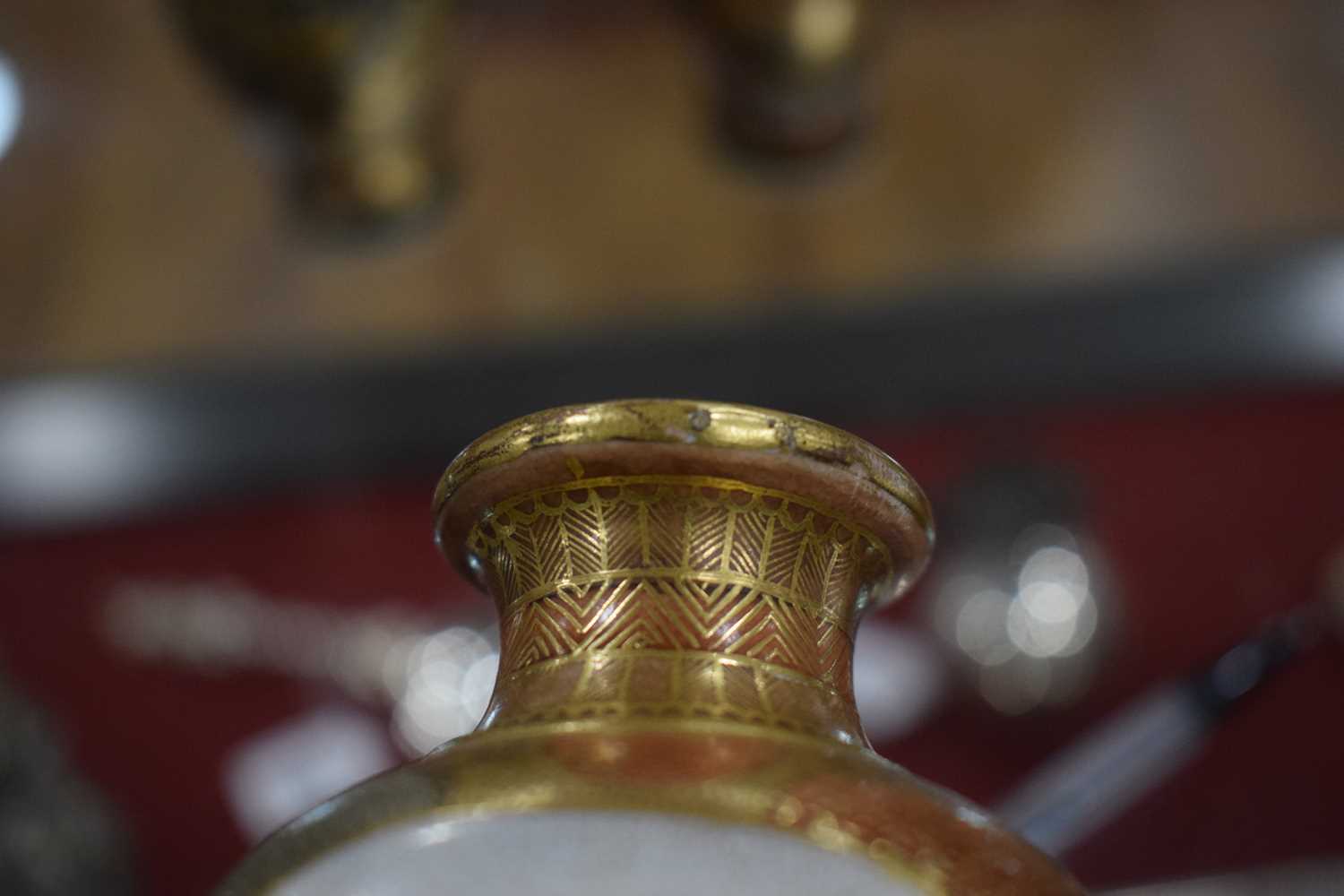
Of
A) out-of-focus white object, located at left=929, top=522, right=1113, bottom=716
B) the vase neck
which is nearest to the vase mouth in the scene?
the vase neck

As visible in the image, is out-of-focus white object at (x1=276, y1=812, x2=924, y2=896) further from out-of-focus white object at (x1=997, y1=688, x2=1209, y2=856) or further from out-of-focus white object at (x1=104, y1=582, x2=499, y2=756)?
out-of-focus white object at (x1=104, y1=582, x2=499, y2=756)

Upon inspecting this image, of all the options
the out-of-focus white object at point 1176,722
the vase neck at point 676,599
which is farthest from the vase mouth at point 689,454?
the out-of-focus white object at point 1176,722

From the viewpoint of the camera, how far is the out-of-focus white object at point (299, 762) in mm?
1528

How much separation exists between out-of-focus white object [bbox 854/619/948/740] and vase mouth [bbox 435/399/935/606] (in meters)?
1.09

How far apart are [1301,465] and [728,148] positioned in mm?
694

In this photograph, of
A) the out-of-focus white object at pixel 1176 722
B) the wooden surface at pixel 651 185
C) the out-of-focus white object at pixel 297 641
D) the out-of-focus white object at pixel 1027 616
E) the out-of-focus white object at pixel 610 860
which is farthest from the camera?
the wooden surface at pixel 651 185

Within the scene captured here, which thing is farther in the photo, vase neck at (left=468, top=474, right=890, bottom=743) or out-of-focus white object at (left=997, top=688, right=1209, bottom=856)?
out-of-focus white object at (left=997, top=688, right=1209, bottom=856)

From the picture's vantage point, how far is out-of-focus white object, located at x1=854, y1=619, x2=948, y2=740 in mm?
1515

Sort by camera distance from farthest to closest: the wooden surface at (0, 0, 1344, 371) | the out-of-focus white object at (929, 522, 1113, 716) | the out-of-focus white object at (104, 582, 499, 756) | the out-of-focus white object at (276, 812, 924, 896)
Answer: the wooden surface at (0, 0, 1344, 371) → the out-of-focus white object at (104, 582, 499, 756) → the out-of-focus white object at (929, 522, 1113, 716) → the out-of-focus white object at (276, 812, 924, 896)

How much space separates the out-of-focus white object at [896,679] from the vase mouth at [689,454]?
42.8 inches

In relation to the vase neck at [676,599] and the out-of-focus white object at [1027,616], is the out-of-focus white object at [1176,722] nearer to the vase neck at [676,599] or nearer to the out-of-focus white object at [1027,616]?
the vase neck at [676,599]

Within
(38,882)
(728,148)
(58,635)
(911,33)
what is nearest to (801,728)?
(38,882)

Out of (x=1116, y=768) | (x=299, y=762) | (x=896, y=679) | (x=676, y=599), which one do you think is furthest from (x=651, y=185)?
(x=676, y=599)

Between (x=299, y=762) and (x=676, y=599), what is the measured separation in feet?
4.03
